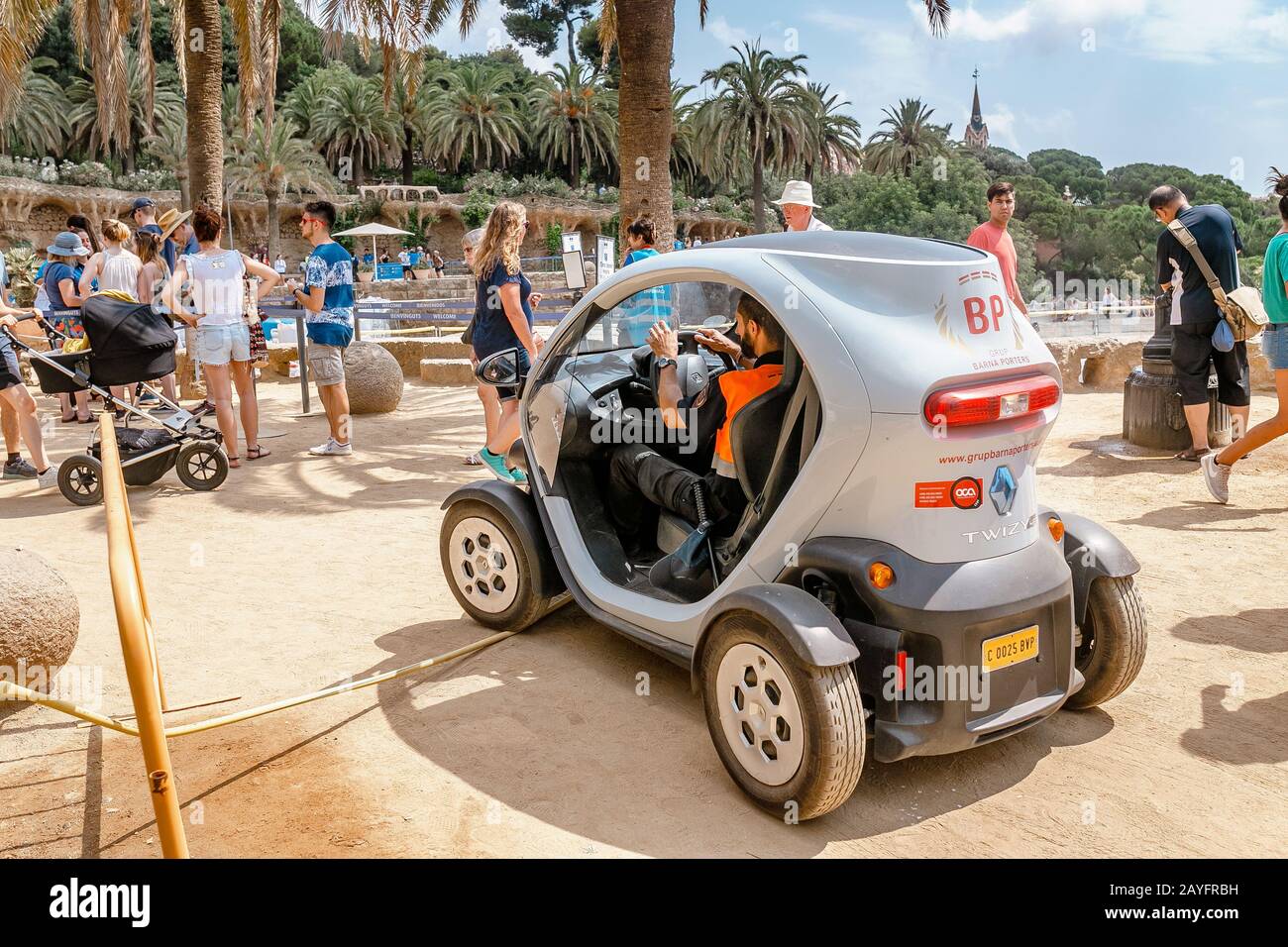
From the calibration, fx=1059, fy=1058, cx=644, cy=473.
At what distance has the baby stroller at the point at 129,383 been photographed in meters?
7.38

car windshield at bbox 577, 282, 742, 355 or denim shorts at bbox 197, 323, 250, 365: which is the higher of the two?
car windshield at bbox 577, 282, 742, 355

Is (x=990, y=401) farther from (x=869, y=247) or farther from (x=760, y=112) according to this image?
(x=760, y=112)

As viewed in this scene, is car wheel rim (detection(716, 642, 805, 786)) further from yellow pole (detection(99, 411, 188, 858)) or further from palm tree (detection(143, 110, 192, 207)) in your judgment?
palm tree (detection(143, 110, 192, 207))

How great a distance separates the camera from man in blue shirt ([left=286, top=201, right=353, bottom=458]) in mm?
8336

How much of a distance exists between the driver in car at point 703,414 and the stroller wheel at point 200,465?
14.7 feet

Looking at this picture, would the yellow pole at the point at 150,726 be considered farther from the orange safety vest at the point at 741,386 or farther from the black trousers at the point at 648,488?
the black trousers at the point at 648,488

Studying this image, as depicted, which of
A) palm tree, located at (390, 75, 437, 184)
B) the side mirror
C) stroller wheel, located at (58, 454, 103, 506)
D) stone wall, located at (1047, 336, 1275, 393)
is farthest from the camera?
palm tree, located at (390, 75, 437, 184)

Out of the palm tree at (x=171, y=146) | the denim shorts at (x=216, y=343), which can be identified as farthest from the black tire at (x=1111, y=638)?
the palm tree at (x=171, y=146)

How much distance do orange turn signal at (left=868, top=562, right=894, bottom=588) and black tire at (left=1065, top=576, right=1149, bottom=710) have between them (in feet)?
3.31

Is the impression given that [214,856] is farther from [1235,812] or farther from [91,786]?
[1235,812]

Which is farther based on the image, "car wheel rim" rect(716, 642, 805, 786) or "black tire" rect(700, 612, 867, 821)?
"car wheel rim" rect(716, 642, 805, 786)

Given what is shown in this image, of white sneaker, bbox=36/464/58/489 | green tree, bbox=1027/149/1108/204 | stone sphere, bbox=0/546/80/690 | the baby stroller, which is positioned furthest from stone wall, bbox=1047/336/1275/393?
green tree, bbox=1027/149/1108/204

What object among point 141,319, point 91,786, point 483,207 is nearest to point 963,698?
point 91,786

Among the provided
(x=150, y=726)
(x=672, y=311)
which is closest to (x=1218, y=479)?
(x=672, y=311)
